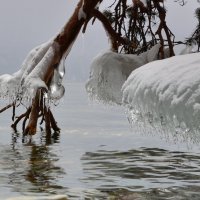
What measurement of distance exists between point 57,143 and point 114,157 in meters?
3.29

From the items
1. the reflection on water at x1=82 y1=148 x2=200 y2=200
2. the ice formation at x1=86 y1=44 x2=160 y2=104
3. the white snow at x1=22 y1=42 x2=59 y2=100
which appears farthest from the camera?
the white snow at x1=22 y1=42 x2=59 y2=100

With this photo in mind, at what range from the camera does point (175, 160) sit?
11.2 meters

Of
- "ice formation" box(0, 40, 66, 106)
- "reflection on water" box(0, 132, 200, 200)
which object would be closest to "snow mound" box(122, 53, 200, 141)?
"reflection on water" box(0, 132, 200, 200)

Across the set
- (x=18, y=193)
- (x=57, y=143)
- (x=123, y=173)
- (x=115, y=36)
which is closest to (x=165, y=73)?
(x=18, y=193)

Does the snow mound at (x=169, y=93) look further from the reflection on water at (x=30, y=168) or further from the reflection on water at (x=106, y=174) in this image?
the reflection on water at (x=30, y=168)

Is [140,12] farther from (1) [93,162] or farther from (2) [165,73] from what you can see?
(2) [165,73]

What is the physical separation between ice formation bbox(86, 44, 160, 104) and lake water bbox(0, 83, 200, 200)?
111 cm

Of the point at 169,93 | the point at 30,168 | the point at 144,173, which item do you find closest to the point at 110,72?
the point at 144,173

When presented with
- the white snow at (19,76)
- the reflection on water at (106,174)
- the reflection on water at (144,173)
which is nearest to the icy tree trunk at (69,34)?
the white snow at (19,76)

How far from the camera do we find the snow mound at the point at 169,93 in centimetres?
370

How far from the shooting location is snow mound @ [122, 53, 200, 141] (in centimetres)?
370

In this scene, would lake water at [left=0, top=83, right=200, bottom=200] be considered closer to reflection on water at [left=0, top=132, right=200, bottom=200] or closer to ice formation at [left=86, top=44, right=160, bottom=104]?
reflection on water at [left=0, top=132, right=200, bottom=200]

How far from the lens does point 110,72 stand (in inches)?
310

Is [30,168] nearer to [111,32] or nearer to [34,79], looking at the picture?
[34,79]
